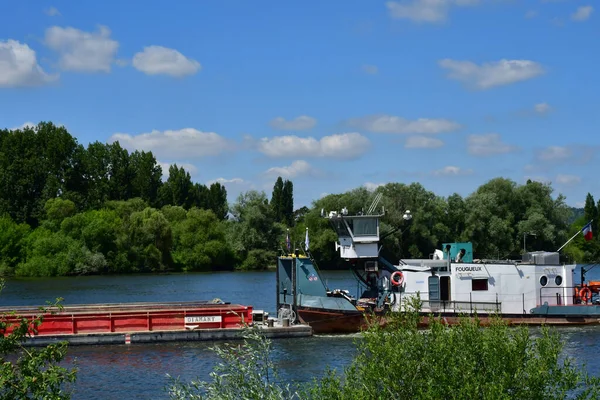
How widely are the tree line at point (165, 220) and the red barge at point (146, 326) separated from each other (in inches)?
1740

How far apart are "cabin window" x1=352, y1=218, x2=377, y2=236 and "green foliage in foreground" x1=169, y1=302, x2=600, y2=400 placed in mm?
22917

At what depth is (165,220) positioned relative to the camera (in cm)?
9612

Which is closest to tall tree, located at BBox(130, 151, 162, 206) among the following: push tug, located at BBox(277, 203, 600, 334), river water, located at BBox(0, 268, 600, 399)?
river water, located at BBox(0, 268, 600, 399)

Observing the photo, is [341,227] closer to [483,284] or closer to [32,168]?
[483,284]

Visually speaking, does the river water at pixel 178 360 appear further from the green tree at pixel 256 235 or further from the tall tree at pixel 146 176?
the tall tree at pixel 146 176

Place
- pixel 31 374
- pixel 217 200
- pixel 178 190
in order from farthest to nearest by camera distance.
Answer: pixel 217 200 < pixel 178 190 < pixel 31 374

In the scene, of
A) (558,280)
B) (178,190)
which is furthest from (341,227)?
(178,190)

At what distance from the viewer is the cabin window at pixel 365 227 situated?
36.6 m

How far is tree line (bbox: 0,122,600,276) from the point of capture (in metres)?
83.8

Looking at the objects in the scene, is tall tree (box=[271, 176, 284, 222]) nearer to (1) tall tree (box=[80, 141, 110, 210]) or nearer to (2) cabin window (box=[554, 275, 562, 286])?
(1) tall tree (box=[80, 141, 110, 210])

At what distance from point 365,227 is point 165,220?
205 ft

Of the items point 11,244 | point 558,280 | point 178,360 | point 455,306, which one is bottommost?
point 178,360

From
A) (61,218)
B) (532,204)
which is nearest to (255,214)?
(61,218)

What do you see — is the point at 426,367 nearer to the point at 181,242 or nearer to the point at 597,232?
the point at 181,242
